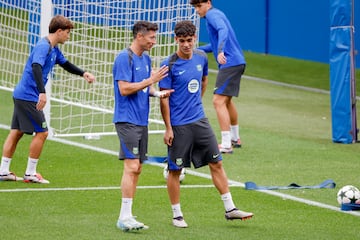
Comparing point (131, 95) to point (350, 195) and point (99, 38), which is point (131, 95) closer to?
point (350, 195)

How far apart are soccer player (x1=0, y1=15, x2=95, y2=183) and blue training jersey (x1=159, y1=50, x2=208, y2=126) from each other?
2.02 meters

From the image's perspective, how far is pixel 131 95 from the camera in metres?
10.5

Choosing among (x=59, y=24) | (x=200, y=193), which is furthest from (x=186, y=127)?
(x=59, y=24)

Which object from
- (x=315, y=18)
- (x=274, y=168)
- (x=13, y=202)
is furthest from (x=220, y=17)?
(x=315, y=18)

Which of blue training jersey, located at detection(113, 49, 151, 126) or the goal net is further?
the goal net

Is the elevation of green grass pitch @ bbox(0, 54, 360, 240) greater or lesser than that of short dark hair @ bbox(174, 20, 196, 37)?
lesser

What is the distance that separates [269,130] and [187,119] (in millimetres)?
A: 7098

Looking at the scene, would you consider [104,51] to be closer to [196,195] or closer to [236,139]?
[236,139]

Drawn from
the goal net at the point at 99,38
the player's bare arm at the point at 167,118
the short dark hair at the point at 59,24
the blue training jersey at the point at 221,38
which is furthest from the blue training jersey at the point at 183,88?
the goal net at the point at 99,38

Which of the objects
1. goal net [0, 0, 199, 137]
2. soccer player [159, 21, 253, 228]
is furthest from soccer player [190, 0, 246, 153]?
soccer player [159, 21, 253, 228]

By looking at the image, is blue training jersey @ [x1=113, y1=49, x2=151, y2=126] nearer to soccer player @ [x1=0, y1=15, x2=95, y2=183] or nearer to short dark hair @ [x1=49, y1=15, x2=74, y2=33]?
soccer player @ [x1=0, y1=15, x2=95, y2=183]

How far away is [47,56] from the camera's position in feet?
41.6

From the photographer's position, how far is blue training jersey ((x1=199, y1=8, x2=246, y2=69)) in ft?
46.8

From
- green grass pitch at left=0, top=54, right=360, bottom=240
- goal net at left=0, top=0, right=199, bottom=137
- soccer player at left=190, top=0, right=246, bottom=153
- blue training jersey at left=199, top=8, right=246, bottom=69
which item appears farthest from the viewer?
goal net at left=0, top=0, right=199, bottom=137
